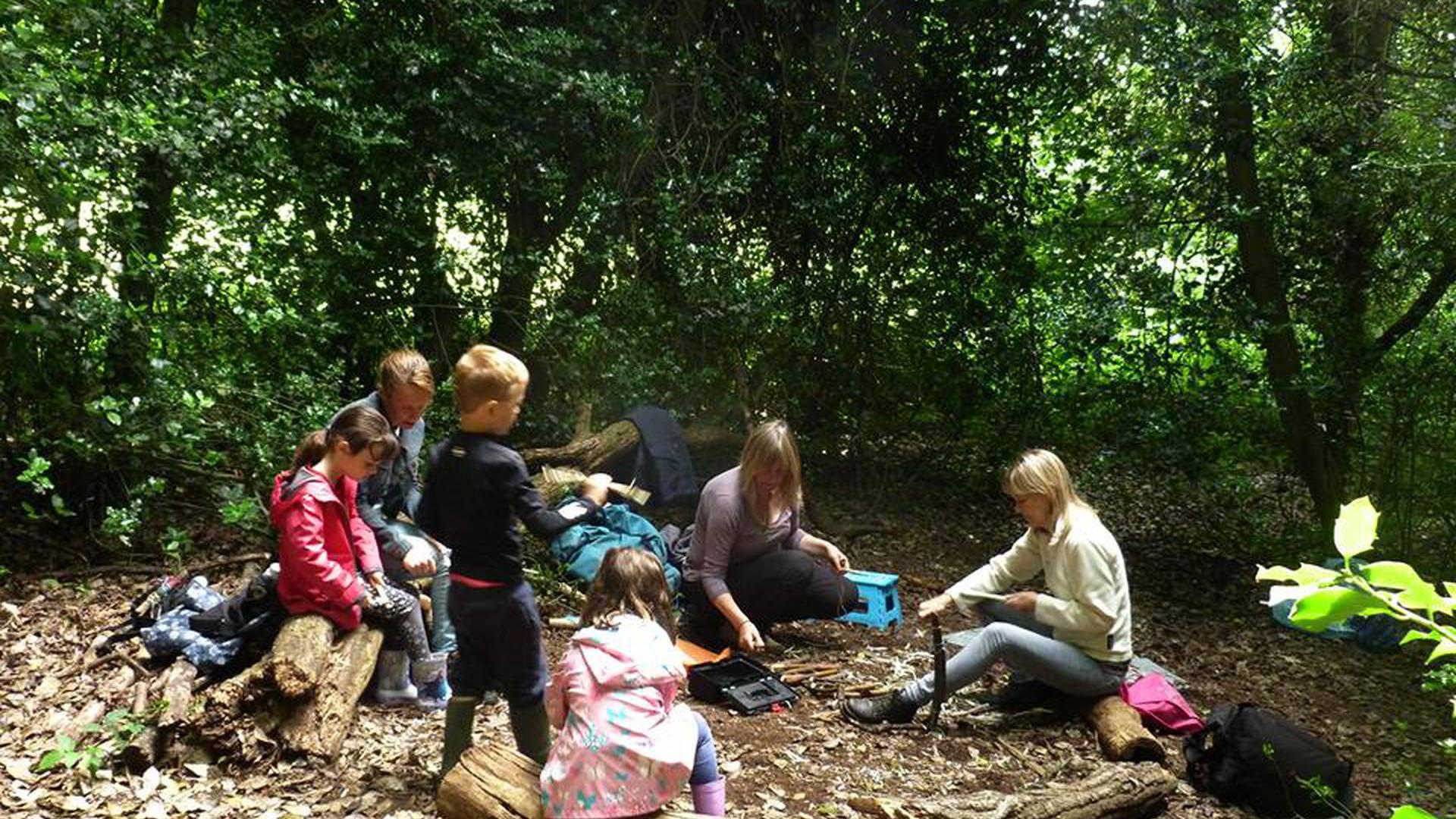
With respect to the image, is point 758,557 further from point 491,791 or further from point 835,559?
point 491,791

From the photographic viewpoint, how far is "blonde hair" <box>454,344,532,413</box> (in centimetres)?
309

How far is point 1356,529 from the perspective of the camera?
40.2 inches

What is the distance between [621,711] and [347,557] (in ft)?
5.74

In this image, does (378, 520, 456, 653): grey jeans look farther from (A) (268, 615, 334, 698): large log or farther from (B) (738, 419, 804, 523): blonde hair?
(B) (738, 419, 804, 523): blonde hair

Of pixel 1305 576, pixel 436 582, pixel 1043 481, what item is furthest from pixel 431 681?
pixel 1305 576

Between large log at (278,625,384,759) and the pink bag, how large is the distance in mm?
3067

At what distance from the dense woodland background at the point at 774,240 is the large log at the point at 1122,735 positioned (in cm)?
323

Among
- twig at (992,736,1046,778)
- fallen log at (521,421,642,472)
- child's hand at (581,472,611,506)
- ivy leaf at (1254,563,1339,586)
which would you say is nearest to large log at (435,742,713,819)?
child's hand at (581,472,611,506)

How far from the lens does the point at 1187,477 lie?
23.6 ft

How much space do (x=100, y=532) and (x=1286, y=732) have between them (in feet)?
18.0

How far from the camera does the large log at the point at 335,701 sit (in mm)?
3480

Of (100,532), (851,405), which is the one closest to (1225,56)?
(851,405)

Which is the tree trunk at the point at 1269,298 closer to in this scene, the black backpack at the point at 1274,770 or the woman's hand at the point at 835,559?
the black backpack at the point at 1274,770

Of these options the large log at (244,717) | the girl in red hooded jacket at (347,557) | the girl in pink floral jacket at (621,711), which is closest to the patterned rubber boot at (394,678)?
the girl in red hooded jacket at (347,557)
